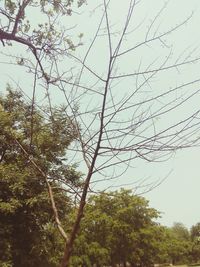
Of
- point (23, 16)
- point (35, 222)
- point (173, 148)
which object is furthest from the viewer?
point (35, 222)

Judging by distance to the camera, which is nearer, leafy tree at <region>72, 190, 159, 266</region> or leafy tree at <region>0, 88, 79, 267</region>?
leafy tree at <region>0, 88, 79, 267</region>

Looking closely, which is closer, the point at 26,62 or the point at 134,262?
the point at 26,62

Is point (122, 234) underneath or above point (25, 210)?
above

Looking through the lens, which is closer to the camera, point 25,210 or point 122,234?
point 25,210

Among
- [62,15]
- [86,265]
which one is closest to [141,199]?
[86,265]

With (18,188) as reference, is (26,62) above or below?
below

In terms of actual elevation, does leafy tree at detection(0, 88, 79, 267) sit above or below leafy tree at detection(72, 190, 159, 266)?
below

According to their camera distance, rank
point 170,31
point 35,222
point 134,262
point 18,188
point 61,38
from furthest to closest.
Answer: point 134,262
point 35,222
point 18,188
point 61,38
point 170,31

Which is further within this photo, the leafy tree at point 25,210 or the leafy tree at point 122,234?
the leafy tree at point 122,234

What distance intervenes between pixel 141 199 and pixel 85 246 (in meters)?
11.9

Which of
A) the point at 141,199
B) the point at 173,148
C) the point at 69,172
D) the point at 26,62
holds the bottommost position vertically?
the point at 173,148

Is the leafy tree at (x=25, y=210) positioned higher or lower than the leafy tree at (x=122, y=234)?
lower

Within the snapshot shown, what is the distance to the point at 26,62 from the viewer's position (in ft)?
14.4

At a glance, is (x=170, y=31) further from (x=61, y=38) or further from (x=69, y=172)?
(x=69, y=172)
